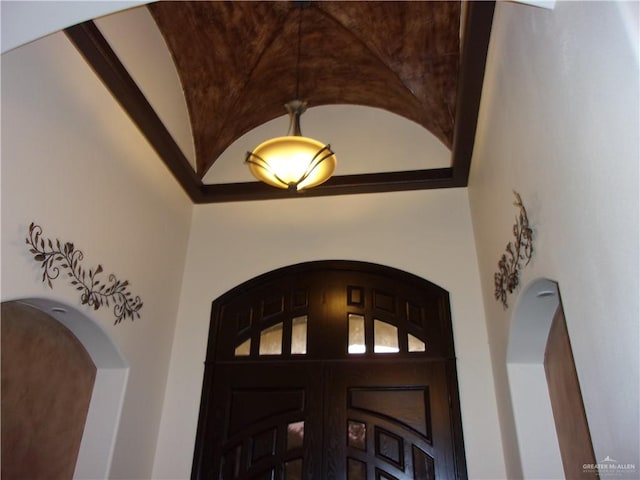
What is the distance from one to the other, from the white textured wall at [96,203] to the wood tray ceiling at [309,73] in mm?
279

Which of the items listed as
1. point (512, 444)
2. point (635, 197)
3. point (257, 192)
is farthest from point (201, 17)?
point (512, 444)

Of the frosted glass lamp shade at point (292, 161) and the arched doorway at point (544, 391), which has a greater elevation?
the frosted glass lamp shade at point (292, 161)

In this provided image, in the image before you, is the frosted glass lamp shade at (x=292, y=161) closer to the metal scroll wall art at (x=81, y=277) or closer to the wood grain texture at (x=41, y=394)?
the metal scroll wall art at (x=81, y=277)

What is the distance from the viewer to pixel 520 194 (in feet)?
7.83

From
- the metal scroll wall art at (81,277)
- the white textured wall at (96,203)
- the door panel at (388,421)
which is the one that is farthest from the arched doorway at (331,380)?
the metal scroll wall art at (81,277)

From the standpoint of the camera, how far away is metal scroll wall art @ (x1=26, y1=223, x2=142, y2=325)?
2527mm

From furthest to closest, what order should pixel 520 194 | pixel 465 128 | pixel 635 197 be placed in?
1. pixel 465 128
2. pixel 520 194
3. pixel 635 197

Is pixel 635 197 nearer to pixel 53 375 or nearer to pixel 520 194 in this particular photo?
pixel 520 194

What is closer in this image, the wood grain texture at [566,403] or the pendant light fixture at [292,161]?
the wood grain texture at [566,403]

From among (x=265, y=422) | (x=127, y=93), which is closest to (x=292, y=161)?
(x=127, y=93)

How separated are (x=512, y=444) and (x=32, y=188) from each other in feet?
10.4

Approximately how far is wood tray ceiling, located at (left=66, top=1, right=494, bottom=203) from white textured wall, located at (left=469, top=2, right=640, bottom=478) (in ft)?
3.31

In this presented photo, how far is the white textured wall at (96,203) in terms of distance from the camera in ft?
7.90

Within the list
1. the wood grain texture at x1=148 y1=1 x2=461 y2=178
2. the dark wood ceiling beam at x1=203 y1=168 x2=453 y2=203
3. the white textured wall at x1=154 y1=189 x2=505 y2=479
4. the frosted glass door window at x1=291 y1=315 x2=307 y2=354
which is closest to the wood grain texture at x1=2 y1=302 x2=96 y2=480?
the white textured wall at x1=154 y1=189 x2=505 y2=479
